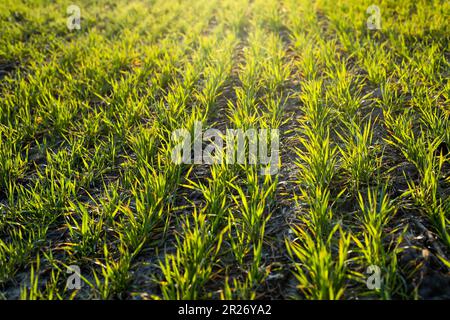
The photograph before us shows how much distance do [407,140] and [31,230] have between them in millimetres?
1891

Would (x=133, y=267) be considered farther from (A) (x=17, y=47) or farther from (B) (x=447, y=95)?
(A) (x=17, y=47)

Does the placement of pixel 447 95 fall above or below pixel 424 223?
above

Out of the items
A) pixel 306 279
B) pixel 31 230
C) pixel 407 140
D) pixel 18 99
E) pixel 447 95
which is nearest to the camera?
pixel 306 279

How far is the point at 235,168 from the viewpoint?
6.62ft

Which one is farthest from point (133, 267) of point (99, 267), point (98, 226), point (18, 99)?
point (18, 99)

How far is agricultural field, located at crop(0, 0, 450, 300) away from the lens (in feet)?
4.87

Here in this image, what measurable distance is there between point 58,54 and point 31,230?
2.64 metres

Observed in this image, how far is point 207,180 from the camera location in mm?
2049

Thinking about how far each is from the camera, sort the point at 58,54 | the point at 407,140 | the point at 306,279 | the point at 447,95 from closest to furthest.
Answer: the point at 306,279
the point at 407,140
the point at 447,95
the point at 58,54

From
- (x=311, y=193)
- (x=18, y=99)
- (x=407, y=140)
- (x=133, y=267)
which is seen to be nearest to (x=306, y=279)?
(x=311, y=193)

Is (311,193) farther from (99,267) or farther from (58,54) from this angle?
(58,54)

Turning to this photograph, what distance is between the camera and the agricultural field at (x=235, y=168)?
149cm

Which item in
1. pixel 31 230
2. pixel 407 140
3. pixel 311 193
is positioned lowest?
pixel 31 230
